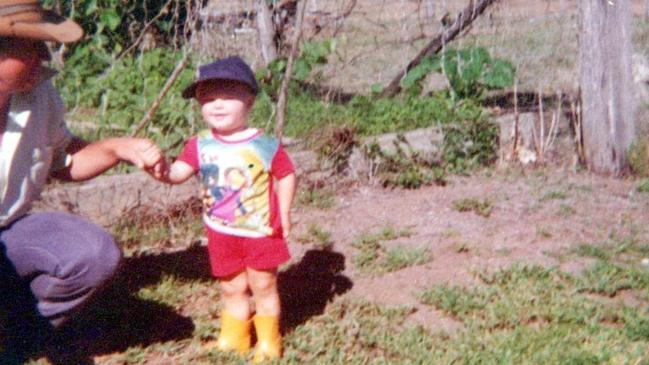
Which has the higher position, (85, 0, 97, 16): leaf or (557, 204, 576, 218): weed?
(85, 0, 97, 16): leaf

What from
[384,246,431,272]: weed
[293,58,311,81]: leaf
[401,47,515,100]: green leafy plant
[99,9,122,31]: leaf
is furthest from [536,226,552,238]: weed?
[99,9,122,31]: leaf

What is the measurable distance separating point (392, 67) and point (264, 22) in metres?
2.77

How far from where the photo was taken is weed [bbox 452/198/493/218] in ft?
18.4

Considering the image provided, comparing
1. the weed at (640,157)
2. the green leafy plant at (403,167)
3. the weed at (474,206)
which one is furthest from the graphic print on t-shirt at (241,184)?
the weed at (640,157)

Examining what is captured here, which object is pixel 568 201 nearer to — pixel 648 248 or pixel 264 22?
pixel 648 248

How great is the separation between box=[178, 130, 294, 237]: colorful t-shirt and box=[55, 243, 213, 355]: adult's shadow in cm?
54

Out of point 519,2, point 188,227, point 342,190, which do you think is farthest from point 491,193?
point 519,2

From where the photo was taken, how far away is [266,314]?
144 inches

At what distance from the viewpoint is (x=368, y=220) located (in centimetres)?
548

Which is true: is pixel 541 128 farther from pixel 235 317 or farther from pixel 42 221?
pixel 42 221

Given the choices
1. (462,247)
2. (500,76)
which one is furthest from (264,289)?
(500,76)

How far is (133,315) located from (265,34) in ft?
10.3

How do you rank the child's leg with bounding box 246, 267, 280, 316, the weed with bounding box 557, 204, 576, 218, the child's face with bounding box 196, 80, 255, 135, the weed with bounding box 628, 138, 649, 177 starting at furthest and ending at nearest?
the weed with bounding box 628, 138, 649, 177, the weed with bounding box 557, 204, 576, 218, the child's leg with bounding box 246, 267, 280, 316, the child's face with bounding box 196, 80, 255, 135

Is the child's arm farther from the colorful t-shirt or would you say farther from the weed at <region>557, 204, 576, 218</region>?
the weed at <region>557, 204, 576, 218</region>
